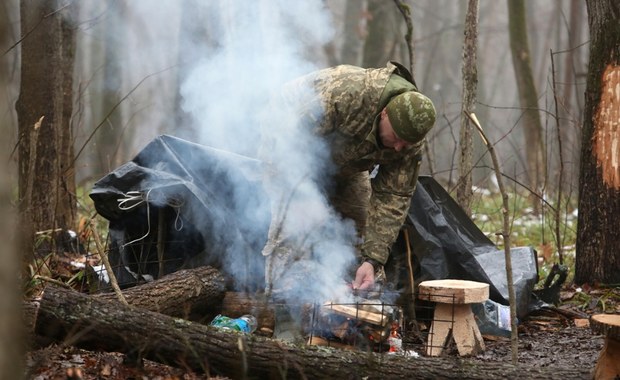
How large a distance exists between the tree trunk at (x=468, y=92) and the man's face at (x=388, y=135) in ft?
5.93

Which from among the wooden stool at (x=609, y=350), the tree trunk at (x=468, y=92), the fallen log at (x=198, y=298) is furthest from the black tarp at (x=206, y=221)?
the wooden stool at (x=609, y=350)

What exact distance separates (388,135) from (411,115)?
25 centimetres

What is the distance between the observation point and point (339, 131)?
508cm

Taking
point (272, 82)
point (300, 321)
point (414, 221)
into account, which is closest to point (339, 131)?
point (414, 221)

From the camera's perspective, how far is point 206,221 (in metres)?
5.11

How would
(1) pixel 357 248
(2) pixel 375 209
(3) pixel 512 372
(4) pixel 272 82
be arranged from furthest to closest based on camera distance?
(4) pixel 272 82
(1) pixel 357 248
(2) pixel 375 209
(3) pixel 512 372

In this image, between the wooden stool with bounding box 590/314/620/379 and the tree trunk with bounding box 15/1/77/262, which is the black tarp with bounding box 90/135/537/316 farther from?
the wooden stool with bounding box 590/314/620/379

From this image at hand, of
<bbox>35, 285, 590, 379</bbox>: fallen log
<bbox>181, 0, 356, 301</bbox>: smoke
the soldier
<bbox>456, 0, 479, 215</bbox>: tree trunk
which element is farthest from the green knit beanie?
<bbox>456, 0, 479, 215</bbox>: tree trunk

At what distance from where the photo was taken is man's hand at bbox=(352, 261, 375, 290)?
15.6 feet

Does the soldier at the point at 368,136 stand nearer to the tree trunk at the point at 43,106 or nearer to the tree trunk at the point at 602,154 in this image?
the tree trunk at the point at 602,154

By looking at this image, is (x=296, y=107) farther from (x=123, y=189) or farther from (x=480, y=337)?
(x=480, y=337)

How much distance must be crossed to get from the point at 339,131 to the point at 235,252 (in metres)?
1.08

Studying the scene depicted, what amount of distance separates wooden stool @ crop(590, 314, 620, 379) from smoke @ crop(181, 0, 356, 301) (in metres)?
1.57

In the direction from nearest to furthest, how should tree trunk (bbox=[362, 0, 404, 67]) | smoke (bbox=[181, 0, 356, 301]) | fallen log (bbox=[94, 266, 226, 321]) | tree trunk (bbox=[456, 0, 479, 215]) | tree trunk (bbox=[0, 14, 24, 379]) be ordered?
tree trunk (bbox=[0, 14, 24, 379]) → fallen log (bbox=[94, 266, 226, 321]) → smoke (bbox=[181, 0, 356, 301]) → tree trunk (bbox=[456, 0, 479, 215]) → tree trunk (bbox=[362, 0, 404, 67])
